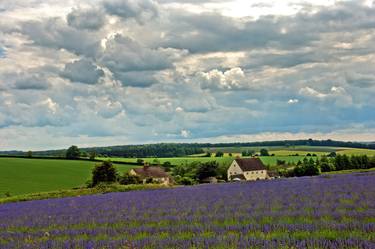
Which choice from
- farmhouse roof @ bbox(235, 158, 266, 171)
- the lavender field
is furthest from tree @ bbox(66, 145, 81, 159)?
the lavender field

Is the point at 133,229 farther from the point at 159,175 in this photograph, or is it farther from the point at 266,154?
the point at 266,154

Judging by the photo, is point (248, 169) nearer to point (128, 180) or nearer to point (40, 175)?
point (40, 175)

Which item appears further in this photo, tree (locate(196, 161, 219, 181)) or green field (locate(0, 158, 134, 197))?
tree (locate(196, 161, 219, 181))

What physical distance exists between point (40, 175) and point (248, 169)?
35.5m

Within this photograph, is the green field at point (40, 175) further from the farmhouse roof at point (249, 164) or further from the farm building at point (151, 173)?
the farmhouse roof at point (249, 164)

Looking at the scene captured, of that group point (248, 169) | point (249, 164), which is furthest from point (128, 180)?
point (249, 164)

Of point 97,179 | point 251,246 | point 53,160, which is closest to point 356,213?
point 251,246

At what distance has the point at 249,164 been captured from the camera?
85.1 m

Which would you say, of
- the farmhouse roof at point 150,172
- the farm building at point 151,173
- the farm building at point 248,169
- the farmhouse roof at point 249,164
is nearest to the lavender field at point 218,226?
the farm building at point 151,173

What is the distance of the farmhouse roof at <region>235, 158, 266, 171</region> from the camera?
84062mm

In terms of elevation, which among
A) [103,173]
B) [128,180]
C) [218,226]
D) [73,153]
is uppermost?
[73,153]

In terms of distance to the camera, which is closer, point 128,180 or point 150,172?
point 128,180

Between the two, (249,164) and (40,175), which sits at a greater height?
(249,164)

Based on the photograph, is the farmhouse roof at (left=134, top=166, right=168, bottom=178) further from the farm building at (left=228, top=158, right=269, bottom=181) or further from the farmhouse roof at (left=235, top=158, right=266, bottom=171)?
the farmhouse roof at (left=235, top=158, right=266, bottom=171)
